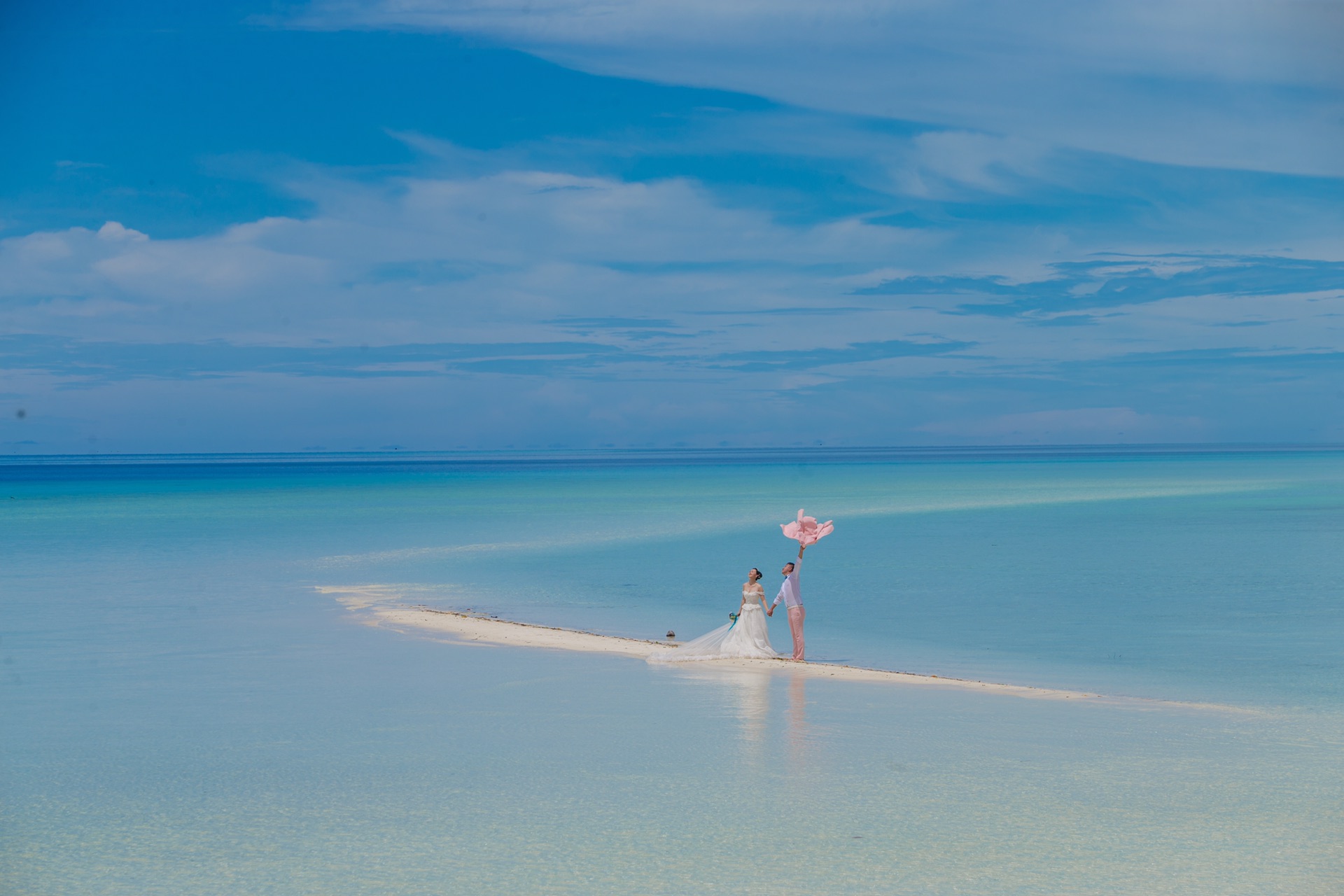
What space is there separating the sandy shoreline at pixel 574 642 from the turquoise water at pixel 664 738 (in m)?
0.72

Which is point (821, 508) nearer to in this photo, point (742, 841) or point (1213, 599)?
point (1213, 599)

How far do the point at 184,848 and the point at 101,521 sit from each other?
172 feet

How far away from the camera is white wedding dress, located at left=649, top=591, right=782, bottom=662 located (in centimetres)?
1912

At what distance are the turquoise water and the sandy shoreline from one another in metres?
0.72

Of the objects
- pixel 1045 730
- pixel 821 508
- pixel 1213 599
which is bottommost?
pixel 1045 730

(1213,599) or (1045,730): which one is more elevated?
(1213,599)

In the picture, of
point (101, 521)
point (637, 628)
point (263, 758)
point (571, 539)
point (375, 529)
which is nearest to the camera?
point (263, 758)

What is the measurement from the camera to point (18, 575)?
32719 millimetres

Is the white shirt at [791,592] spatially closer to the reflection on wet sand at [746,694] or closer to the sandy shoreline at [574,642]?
the sandy shoreline at [574,642]

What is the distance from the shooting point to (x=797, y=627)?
64.1 feet

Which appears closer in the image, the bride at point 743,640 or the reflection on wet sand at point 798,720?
the reflection on wet sand at point 798,720

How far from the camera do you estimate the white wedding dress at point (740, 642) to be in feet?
62.7

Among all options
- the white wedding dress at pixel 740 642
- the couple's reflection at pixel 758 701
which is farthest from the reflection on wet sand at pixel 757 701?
the white wedding dress at pixel 740 642

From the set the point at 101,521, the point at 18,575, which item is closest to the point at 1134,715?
the point at 18,575
